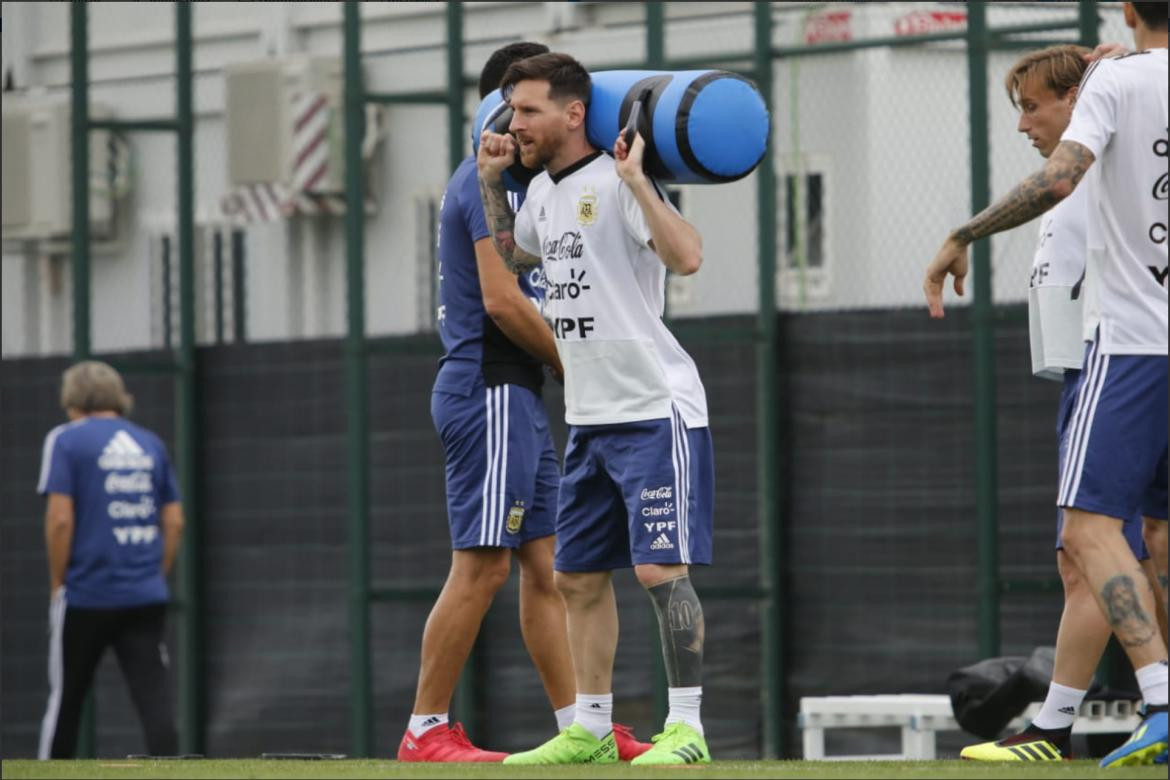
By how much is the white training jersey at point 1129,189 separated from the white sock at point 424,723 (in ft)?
7.73

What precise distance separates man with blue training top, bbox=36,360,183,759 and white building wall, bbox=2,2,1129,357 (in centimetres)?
270

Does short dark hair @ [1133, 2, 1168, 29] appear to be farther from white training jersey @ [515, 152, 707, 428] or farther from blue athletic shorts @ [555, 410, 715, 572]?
blue athletic shorts @ [555, 410, 715, 572]

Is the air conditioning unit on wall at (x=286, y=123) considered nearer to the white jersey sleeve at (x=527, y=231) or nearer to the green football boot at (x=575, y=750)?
the white jersey sleeve at (x=527, y=231)

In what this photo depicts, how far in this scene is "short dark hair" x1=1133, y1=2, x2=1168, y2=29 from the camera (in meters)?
5.75

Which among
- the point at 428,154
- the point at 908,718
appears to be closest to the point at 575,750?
the point at 908,718

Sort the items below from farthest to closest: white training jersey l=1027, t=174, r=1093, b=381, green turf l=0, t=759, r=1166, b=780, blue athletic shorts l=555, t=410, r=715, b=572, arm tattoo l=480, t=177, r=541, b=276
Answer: white training jersey l=1027, t=174, r=1093, b=381 → arm tattoo l=480, t=177, r=541, b=276 → blue athletic shorts l=555, t=410, r=715, b=572 → green turf l=0, t=759, r=1166, b=780

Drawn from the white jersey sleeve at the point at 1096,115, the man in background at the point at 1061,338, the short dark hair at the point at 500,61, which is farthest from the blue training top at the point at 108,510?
the white jersey sleeve at the point at 1096,115

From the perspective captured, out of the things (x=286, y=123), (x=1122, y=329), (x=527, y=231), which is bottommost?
(x=1122, y=329)

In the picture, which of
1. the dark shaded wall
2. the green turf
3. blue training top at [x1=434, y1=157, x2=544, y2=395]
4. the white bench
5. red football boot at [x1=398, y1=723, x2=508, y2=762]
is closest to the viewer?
the green turf

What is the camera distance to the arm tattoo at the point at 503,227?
257 inches

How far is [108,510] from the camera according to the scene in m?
10.0

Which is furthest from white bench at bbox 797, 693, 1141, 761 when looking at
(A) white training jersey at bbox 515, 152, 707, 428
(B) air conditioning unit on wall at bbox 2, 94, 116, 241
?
(B) air conditioning unit on wall at bbox 2, 94, 116, 241

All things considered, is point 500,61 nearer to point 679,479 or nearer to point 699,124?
point 699,124

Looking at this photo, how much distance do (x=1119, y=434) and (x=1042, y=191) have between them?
23.9 inches
